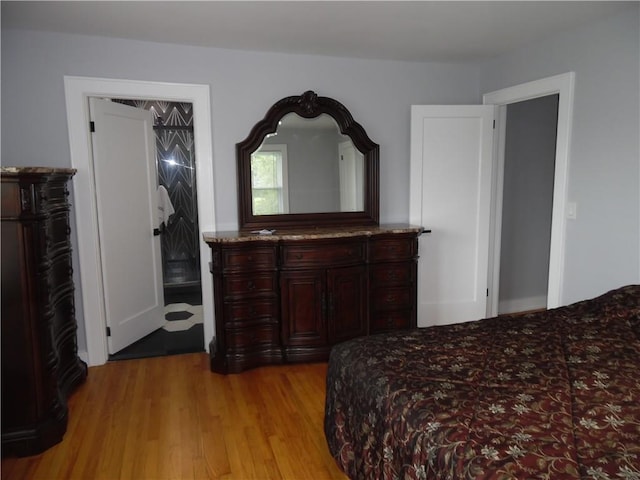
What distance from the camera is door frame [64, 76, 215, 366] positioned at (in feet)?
10.5

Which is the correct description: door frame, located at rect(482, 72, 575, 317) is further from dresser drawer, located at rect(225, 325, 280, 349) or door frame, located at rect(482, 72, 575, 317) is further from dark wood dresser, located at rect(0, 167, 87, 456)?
dark wood dresser, located at rect(0, 167, 87, 456)

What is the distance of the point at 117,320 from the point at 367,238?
209 cm

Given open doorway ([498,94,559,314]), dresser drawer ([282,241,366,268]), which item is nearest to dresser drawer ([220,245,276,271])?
dresser drawer ([282,241,366,268])

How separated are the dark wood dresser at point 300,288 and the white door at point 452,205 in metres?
0.47

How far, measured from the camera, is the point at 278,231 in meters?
3.54

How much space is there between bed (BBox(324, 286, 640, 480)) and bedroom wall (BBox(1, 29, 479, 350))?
197cm

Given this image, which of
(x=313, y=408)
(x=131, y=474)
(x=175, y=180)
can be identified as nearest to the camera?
(x=131, y=474)

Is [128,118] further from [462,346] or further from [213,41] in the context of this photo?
[462,346]

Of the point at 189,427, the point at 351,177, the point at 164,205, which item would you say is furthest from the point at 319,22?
the point at 164,205

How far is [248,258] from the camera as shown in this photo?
3.23 metres

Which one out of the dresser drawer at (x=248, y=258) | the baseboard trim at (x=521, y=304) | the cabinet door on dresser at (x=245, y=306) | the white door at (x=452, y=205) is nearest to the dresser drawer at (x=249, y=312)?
the cabinet door on dresser at (x=245, y=306)

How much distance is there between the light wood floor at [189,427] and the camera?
2.20 meters

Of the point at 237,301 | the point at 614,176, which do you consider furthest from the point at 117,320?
the point at 614,176

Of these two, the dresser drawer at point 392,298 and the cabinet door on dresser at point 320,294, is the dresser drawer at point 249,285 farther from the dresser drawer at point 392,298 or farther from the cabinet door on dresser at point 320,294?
the dresser drawer at point 392,298
